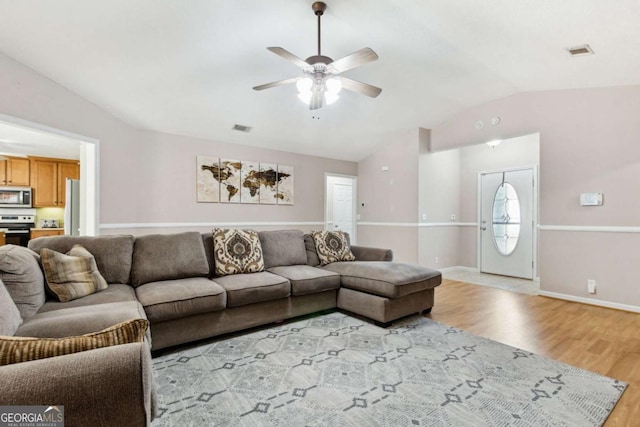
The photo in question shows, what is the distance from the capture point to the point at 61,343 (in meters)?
0.98

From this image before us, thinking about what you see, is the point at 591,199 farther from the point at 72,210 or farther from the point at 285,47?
the point at 72,210

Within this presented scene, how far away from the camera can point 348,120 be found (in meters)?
5.15

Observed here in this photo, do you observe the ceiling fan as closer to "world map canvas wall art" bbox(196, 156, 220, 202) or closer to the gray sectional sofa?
the gray sectional sofa

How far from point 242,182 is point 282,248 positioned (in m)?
2.21

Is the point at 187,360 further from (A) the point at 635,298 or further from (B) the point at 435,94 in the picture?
(A) the point at 635,298

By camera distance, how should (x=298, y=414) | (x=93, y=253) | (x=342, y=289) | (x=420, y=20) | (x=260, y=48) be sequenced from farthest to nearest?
(x=342, y=289) < (x=260, y=48) < (x=420, y=20) < (x=93, y=253) < (x=298, y=414)

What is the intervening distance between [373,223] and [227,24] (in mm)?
4558

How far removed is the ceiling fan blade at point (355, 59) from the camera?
7.89 feet

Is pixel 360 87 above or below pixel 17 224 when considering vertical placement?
above

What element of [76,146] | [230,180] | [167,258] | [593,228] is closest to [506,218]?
[593,228]

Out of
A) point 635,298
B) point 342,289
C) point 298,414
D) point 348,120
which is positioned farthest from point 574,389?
point 348,120

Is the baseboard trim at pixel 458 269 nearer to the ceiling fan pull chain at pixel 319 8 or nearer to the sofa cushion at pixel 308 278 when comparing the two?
the sofa cushion at pixel 308 278

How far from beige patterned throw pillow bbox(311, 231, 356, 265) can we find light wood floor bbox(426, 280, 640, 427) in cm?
123

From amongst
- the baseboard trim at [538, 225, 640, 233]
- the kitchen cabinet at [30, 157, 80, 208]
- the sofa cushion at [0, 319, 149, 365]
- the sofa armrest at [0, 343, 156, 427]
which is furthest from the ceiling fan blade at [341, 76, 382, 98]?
the kitchen cabinet at [30, 157, 80, 208]
